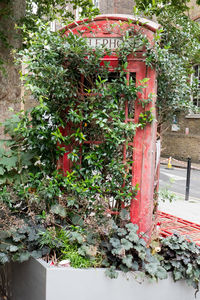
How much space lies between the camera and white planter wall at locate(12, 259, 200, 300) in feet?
9.73

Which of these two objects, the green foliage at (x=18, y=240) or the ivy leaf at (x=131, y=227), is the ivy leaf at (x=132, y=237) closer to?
the ivy leaf at (x=131, y=227)

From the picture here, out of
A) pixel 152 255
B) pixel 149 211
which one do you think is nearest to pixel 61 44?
A: pixel 149 211

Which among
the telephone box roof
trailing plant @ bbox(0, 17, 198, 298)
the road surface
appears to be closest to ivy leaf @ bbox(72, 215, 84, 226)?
trailing plant @ bbox(0, 17, 198, 298)

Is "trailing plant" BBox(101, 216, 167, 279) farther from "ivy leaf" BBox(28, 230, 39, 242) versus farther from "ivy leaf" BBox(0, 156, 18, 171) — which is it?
"ivy leaf" BBox(0, 156, 18, 171)

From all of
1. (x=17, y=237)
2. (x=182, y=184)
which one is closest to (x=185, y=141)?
(x=182, y=184)

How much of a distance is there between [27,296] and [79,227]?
0.92m

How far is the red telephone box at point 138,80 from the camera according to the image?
333cm

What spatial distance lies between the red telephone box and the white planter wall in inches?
23.8

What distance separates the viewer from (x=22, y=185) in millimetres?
3549

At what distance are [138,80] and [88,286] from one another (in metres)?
2.20

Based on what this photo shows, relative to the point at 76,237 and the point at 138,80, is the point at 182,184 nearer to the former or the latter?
the point at 138,80

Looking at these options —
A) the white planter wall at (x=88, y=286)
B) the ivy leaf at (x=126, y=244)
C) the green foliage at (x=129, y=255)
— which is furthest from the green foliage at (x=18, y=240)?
the ivy leaf at (x=126, y=244)

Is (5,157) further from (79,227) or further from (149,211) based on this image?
(149,211)

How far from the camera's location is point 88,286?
3.05 meters
